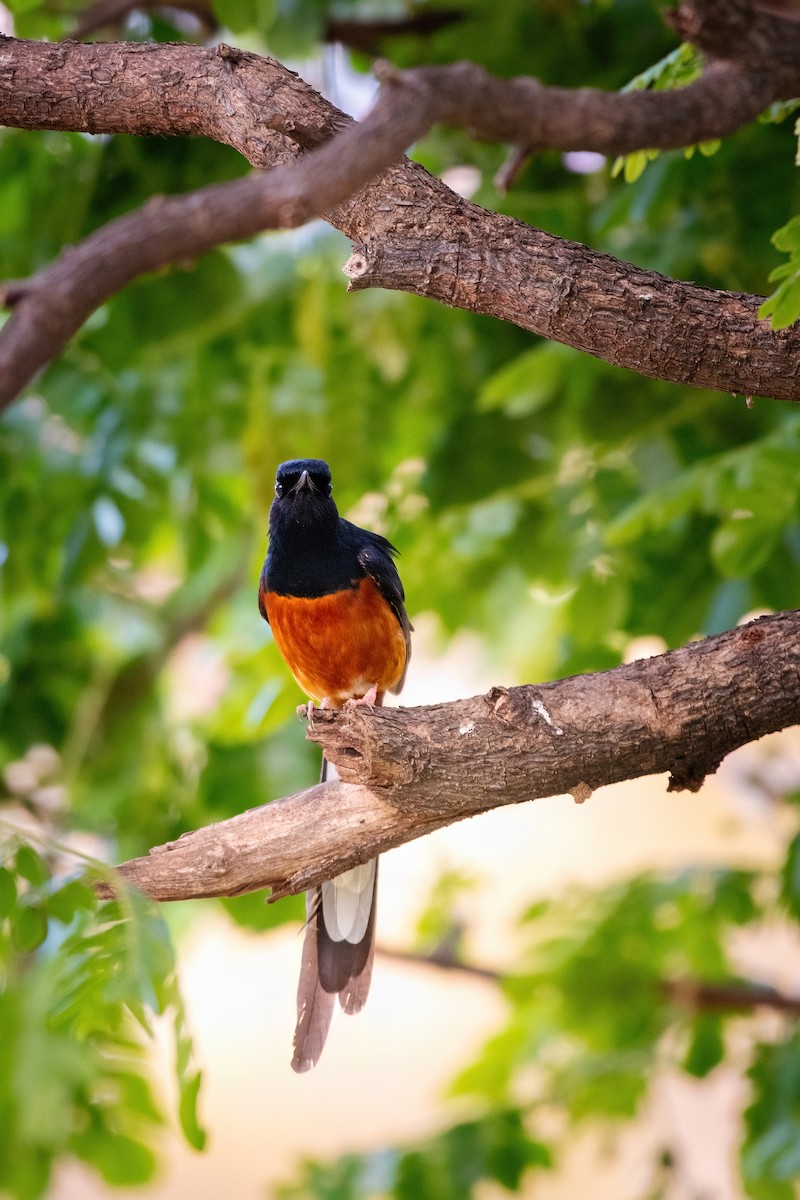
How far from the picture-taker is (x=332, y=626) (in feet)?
14.7

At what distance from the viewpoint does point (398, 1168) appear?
5.93 m

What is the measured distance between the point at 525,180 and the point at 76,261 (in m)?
4.39

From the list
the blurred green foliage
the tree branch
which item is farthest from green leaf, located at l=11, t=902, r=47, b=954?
the tree branch

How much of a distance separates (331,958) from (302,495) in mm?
1589

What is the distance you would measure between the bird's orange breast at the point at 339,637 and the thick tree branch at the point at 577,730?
140 centimetres

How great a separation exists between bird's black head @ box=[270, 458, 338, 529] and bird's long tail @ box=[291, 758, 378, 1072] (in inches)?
49.9

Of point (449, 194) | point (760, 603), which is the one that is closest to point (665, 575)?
point (760, 603)

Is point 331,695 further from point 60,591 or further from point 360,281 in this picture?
point 360,281

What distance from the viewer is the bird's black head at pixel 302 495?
4.33 metres

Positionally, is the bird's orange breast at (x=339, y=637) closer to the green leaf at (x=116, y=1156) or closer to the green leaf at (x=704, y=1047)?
the green leaf at (x=704, y=1047)

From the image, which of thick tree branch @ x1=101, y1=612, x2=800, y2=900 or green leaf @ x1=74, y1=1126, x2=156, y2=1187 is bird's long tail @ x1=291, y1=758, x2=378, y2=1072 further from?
green leaf @ x1=74, y1=1126, x2=156, y2=1187

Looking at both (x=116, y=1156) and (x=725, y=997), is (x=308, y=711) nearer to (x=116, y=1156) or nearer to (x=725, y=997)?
(x=725, y=997)

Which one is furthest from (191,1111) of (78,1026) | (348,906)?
(348,906)

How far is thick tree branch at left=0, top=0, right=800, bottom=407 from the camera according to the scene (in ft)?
7.73
